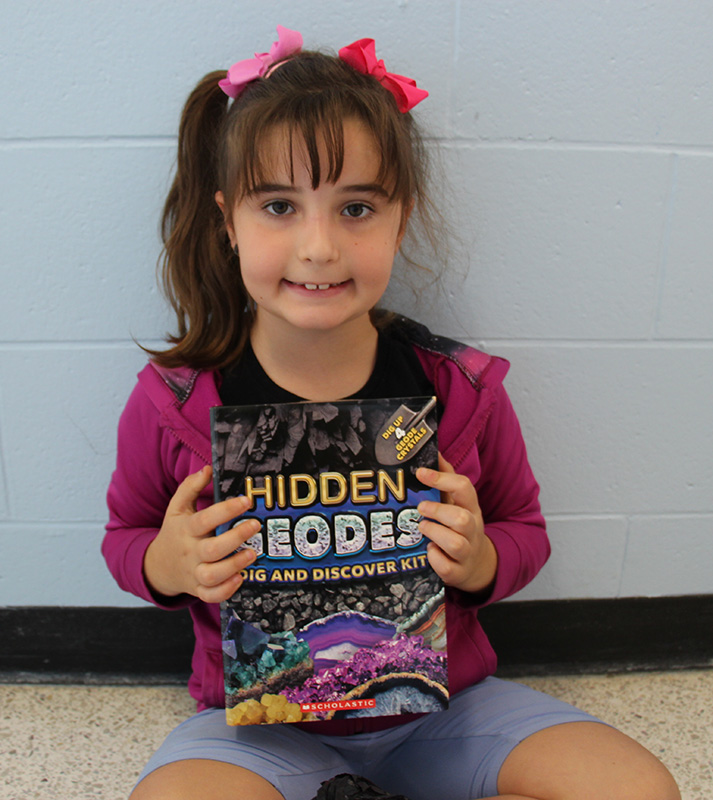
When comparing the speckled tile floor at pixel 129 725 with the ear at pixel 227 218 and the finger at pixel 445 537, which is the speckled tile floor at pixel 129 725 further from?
the ear at pixel 227 218

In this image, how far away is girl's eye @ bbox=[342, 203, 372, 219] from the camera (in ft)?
2.51

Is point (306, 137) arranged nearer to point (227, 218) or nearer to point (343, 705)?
point (227, 218)

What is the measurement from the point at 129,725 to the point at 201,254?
716 mm

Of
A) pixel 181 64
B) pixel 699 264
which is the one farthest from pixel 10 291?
pixel 699 264

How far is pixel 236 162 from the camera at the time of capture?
2.52 ft

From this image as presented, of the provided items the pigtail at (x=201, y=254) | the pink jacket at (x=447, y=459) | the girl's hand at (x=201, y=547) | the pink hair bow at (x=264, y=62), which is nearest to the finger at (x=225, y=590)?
the girl's hand at (x=201, y=547)

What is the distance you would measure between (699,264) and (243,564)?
76 centimetres

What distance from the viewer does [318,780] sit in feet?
2.60

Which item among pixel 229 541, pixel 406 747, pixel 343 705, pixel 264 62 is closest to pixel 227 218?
pixel 264 62

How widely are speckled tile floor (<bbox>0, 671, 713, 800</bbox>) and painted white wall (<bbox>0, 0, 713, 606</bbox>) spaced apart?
153 mm

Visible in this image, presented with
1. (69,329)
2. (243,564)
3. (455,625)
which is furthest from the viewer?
(69,329)

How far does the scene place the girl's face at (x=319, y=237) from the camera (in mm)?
730

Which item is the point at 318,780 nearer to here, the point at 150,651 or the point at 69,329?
the point at 150,651

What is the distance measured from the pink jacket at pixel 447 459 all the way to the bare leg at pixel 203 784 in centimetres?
12
